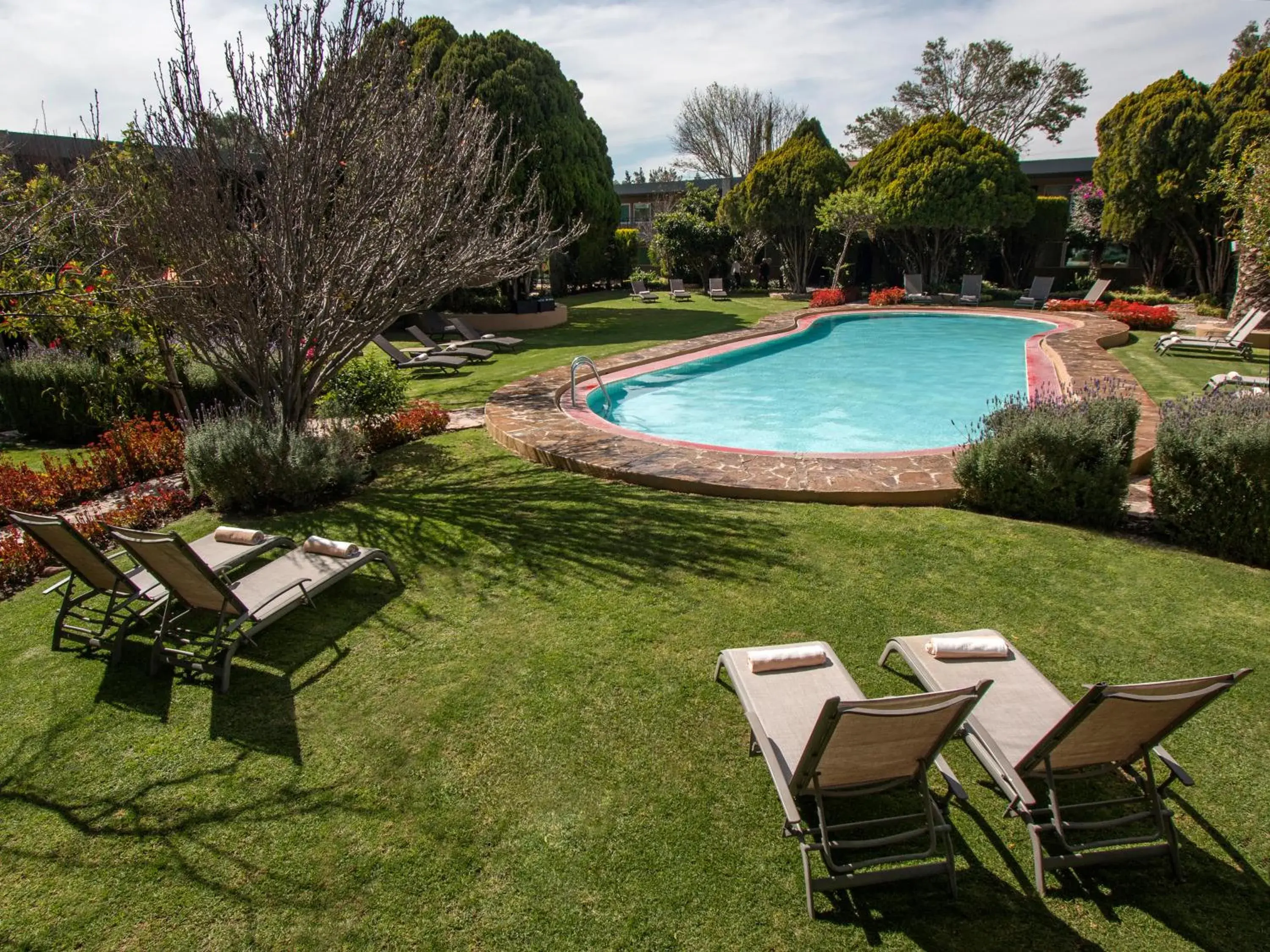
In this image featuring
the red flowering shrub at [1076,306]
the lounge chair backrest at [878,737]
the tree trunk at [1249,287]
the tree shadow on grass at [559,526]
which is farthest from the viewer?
the red flowering shrub at [1076,306]

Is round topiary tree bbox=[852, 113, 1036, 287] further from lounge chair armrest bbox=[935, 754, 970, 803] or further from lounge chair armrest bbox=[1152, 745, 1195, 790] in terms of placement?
lounge chair armrest bbox=[935, 754, 970, 803]

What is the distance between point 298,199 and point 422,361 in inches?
350

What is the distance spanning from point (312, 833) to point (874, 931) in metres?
2.64

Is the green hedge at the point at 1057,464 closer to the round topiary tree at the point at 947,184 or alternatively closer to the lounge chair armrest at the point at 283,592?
the lounge chair armrest at the point at 283,592

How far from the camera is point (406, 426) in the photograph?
10781mm

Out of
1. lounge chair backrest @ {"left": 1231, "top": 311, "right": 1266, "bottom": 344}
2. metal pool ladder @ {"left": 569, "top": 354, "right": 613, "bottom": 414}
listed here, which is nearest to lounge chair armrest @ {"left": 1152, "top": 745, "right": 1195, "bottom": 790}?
metal pool ladder @ {"left": 569, "top": 354, "right": 613, "bottom": 414}

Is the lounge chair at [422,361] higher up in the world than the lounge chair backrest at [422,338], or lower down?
lower down

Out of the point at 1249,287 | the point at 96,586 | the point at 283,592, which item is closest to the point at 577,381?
the point at 283,592

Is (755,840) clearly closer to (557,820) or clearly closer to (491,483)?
(557,820)

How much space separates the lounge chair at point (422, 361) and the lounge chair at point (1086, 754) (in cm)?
1415

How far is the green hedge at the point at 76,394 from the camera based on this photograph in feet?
36.0

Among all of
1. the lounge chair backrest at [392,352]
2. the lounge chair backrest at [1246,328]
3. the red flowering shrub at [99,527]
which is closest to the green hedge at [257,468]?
the red flowering shrub at [99,527]

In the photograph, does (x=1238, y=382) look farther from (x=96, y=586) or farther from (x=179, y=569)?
(x=96, y=586)

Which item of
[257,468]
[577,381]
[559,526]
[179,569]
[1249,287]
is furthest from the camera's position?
[1249,287]
